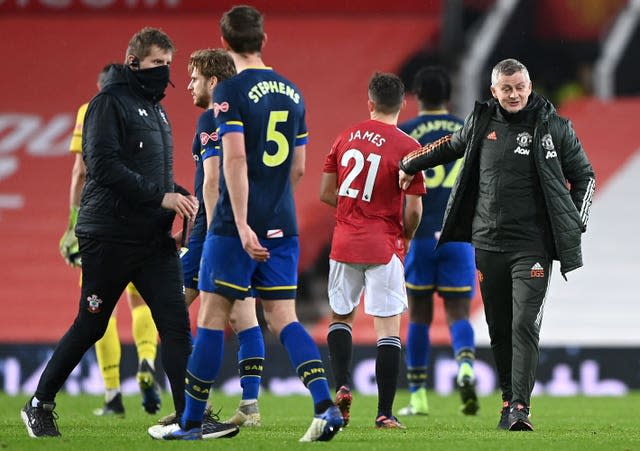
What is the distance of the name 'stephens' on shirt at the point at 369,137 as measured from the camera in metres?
7.39

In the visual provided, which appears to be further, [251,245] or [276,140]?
[276,140]

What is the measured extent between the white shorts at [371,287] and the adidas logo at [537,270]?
841mm

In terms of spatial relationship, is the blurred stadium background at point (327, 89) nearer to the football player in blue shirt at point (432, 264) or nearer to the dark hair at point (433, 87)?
the football player in blue shirt at point (432, 264)

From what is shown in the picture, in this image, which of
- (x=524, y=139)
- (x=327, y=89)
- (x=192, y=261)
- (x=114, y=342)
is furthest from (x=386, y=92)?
(x=327, y=89)

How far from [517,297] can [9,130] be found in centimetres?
1003

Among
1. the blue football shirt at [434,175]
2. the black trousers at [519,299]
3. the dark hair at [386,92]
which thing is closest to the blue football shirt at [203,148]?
the dark hair at [386,92]

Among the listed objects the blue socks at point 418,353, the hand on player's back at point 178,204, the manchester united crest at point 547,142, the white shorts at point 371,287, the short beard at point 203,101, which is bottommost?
the blue socks at point 418,353

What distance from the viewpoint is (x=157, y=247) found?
21.2 ft

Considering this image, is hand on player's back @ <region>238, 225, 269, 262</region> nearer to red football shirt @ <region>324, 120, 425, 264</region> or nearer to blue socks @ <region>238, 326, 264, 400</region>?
blue socks @ <region>238, 326, 264, 400</region>

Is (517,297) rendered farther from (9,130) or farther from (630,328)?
(9,130)

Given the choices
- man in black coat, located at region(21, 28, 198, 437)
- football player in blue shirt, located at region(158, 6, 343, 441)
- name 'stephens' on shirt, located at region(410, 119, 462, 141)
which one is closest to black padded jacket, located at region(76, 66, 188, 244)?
man in black coat, located at region(21, 28, 198, 437)

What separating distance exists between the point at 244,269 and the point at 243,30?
106 cm

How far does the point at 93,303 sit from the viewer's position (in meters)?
→ 6.47

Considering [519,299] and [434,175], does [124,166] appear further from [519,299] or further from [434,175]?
[434,175]
